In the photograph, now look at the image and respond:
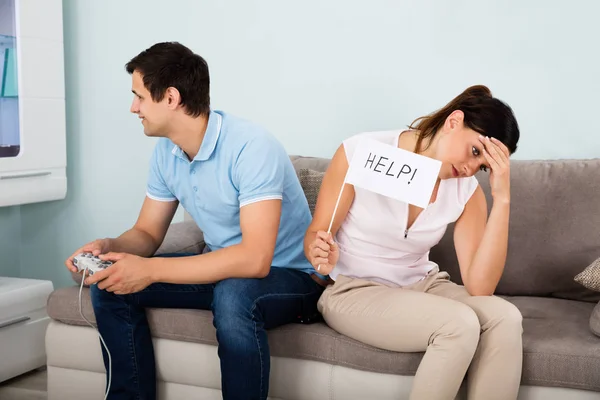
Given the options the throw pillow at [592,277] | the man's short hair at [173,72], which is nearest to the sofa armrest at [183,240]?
the man's short hair at [173,72]

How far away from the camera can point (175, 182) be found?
6.45 feet

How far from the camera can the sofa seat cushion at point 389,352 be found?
Answer: 1684 millimetres

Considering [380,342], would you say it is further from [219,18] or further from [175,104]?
[219,18]

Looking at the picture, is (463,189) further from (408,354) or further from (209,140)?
(209,140)

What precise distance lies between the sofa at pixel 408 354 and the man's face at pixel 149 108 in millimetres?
444

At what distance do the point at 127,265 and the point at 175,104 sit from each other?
0.42 m

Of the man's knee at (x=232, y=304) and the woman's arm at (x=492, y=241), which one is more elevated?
the woman's arm at (x=492, y=241)

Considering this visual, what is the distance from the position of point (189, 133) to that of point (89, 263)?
41 cm

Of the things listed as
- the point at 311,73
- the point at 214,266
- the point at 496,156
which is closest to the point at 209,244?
the point at 214,266

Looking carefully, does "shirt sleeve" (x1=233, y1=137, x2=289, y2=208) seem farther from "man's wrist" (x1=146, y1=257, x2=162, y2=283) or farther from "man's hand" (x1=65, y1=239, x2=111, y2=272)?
"man's hand" (x1=65, y1=239, x2=111, y2=272)

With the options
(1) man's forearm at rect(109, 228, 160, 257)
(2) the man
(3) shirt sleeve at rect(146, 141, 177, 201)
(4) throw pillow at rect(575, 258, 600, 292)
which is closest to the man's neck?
(2) the man

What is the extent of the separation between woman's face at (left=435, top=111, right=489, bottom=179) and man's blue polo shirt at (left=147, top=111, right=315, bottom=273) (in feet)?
1.33

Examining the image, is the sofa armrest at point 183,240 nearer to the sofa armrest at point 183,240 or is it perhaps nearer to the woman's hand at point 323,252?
the sofa armrest at point 183,240

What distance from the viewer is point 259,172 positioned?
5.90ft
